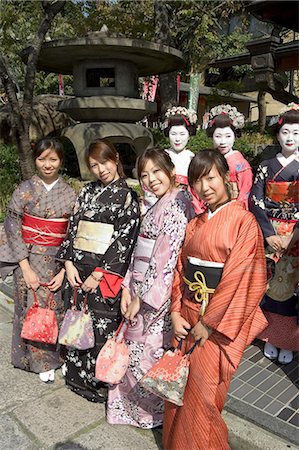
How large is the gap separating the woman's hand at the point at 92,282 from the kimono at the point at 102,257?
0.03 metres

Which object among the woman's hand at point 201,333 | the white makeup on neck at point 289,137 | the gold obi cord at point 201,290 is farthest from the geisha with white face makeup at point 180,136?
the woman's hand at point 201,333

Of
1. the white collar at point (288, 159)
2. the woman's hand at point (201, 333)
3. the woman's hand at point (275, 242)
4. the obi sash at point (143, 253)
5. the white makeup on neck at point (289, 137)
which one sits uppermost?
the white makeup on neck at point (289, 137)

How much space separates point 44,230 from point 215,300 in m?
1.51

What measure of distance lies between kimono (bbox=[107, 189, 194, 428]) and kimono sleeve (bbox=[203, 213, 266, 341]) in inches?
15.4

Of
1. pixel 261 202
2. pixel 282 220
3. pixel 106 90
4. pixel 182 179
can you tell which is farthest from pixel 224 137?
pixel 106 90

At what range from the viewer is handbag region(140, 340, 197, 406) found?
2.00 m

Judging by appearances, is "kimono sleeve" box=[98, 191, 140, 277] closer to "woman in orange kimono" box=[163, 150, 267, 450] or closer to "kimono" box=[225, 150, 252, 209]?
"woman in orange kimono" box=[163, 150, 267, 450]

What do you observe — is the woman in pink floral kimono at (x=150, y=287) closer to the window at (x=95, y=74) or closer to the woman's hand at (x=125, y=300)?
the woman's hand at (x=125, y=300)

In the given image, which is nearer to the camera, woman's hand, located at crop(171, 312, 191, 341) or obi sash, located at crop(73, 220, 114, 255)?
woman's hand, located at crop(171, 312, 191, 341)

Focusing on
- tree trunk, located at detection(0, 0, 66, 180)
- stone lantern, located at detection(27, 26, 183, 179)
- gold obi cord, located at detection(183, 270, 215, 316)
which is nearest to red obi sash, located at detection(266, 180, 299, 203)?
gold obi cord, located at detection(183, 270, 215, 316)

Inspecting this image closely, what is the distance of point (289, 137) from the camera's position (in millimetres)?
3023

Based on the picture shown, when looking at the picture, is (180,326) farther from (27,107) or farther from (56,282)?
(27,107)

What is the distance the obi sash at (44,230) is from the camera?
2.92 m

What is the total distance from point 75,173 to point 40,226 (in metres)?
8.17
